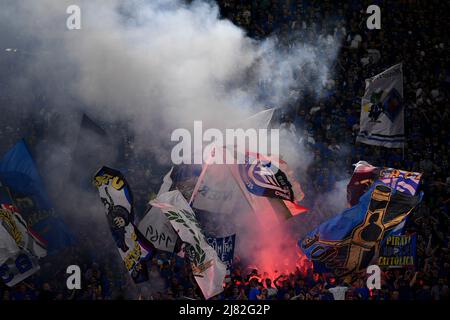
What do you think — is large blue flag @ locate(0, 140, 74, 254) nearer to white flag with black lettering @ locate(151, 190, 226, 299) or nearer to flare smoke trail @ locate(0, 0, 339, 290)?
white flag with black lettering @ locate(151, 190, 226, 299)

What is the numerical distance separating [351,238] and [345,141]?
332 centimetres

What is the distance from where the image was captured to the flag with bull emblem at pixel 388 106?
1285cm

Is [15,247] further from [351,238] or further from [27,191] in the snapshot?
[351,238]

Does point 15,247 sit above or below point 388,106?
below

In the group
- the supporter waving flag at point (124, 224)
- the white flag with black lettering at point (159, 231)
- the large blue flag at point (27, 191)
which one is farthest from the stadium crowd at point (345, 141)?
the large blue flag at point (27, 191)

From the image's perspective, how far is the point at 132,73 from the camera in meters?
13.4

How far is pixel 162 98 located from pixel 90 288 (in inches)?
149

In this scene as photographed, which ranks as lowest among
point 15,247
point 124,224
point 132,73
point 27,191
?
point 15,247

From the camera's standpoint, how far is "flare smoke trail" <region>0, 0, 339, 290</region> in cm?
1313

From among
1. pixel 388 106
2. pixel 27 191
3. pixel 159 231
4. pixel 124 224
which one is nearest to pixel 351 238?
pixel 159 231

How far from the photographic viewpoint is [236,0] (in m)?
14.7

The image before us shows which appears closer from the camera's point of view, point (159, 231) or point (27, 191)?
point (27, 191)
